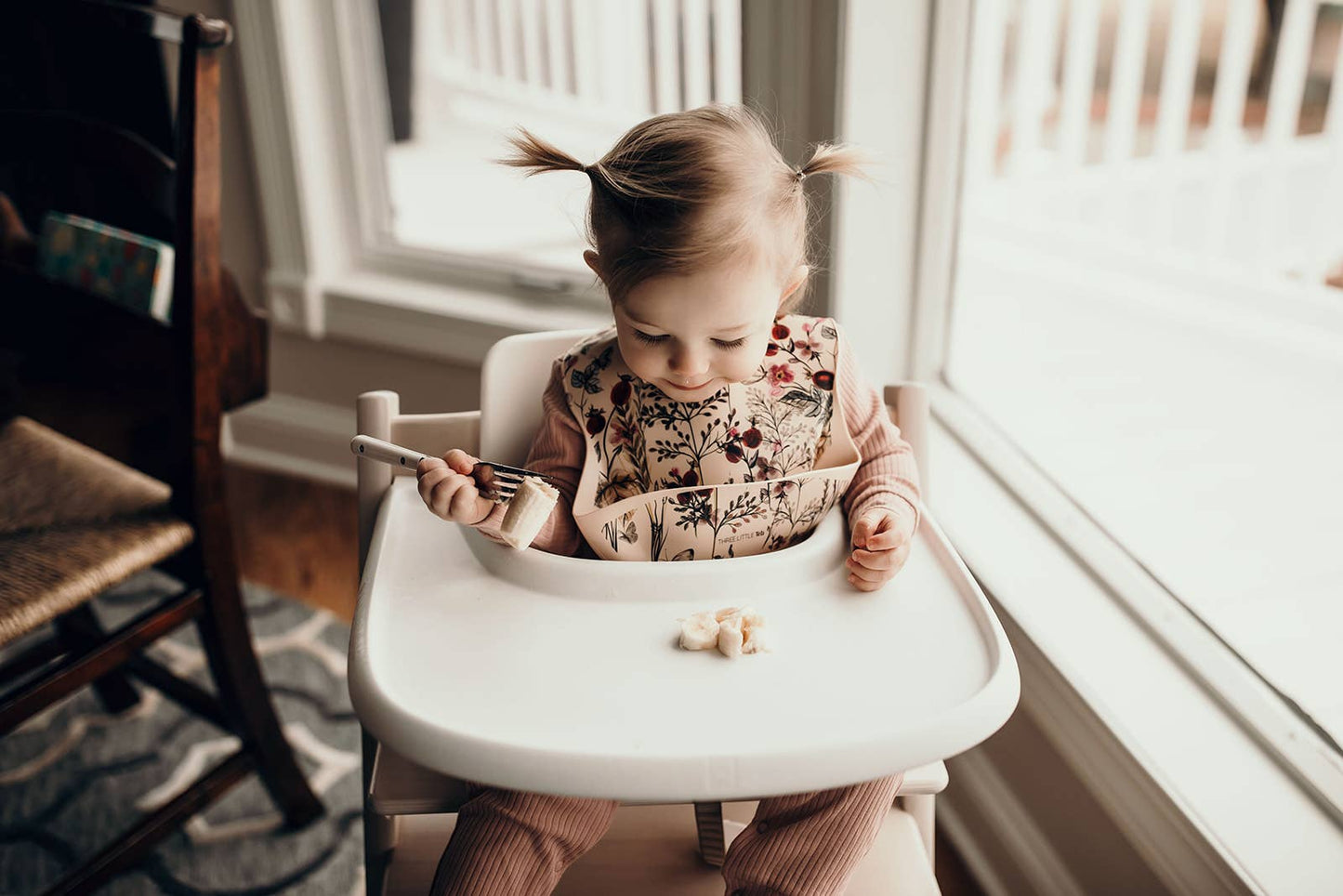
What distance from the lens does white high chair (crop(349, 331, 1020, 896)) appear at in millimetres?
600

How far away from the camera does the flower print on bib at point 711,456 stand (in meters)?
0.81

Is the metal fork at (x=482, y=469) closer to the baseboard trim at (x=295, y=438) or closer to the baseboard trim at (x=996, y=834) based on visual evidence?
the baseboard trim at (x=996, y=834)

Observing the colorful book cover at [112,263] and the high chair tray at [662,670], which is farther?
the colorful book cover at [112,263]

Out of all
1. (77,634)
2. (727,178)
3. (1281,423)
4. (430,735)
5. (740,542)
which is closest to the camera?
(430,735)

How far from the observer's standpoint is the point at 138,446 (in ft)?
4.12

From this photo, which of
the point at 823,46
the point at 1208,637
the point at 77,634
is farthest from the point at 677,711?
the point at 77,634

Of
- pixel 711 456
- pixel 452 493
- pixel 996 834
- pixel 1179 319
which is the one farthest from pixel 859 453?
pixel 1179 319

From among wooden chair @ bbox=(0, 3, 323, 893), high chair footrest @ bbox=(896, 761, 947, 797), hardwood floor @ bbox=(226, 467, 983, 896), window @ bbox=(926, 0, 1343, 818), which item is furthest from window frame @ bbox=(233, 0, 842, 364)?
high chair footrest @ bbox=(896, 761, 947, 797)

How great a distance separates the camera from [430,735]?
0.61 meters

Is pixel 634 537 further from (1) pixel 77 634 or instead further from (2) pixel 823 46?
(1) pixel 77 634

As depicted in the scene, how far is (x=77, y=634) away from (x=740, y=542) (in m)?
1.07

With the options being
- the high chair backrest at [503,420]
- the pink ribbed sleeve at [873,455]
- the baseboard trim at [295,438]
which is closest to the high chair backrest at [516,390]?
the high chair backrest at [503,420]

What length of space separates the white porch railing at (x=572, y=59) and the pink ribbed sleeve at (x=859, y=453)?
3.07 feet

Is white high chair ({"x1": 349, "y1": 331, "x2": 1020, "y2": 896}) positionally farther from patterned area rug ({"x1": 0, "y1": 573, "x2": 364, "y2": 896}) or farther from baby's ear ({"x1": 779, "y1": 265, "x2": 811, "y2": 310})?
patterned area rug ({"x1": 0, "y1": 573, "x2": 364, "y2": 896})
